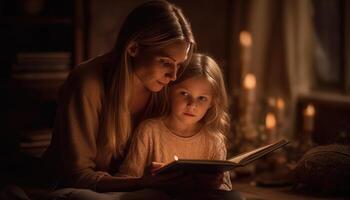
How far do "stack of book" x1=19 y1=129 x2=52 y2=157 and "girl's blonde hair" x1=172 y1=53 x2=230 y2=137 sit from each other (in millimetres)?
1143

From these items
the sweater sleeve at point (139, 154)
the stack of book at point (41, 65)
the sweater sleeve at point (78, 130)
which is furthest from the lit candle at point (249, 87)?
the sweater sleeve at point (78, 130)

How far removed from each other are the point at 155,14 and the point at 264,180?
125 centimetres

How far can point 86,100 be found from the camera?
7.45 feet

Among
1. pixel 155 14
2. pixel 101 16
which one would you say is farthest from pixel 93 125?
pixel 101 16

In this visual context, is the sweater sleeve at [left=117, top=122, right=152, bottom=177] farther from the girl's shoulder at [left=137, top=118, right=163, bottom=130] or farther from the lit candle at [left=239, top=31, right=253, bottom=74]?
the lit candle at [left=239, top=31, right=253, bottom=74]

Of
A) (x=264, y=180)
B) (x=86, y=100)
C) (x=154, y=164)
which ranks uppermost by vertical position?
(x=86, y=100)

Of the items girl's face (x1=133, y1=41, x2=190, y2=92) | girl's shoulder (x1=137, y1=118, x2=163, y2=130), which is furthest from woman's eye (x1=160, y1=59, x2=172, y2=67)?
girl's shoulder (x1=137, y1=118, x2=163, y2=130)

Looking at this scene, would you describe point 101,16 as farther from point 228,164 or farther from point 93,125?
point 228,164

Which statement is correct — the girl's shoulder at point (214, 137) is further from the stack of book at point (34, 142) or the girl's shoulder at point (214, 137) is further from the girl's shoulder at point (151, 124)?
the stack of book at point (34, 142)

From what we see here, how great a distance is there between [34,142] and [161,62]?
4.21 feet

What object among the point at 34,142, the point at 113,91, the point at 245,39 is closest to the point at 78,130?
the point at 113,91

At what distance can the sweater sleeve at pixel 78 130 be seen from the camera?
7.37 ft

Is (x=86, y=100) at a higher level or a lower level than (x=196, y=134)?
higher

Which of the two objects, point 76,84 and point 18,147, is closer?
point 76,84
